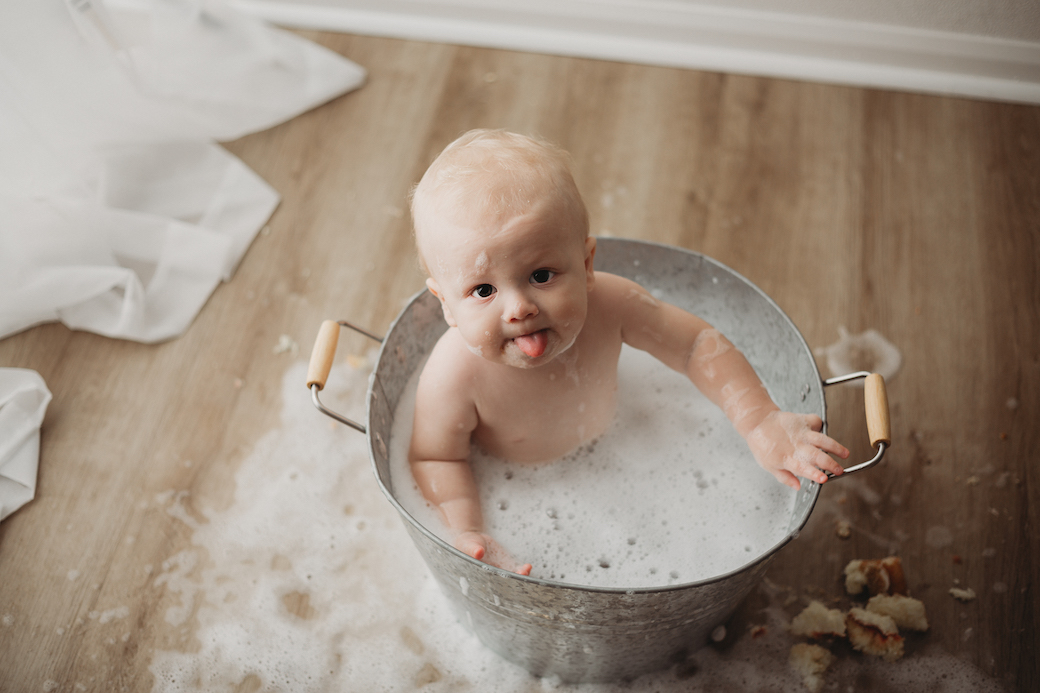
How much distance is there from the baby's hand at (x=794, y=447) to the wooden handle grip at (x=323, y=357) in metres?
0.47

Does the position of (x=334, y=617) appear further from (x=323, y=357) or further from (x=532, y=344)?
(x=532, y=344)

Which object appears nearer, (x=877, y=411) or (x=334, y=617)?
(x=877, y=411)

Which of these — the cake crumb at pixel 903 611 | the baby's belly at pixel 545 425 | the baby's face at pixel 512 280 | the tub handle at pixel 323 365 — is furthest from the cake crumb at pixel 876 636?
the tub handle at pixel 323 365

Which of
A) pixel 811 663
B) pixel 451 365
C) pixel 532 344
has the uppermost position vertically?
pixel 532 344

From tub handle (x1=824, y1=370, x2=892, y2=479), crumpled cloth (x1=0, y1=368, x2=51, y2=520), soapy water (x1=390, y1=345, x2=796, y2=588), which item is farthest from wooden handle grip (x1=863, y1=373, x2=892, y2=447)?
crumpled cloth (x1=0, y1=368, x2=51, y2=520)

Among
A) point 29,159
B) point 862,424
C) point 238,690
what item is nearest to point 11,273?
point 29,159

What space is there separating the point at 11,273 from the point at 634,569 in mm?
985

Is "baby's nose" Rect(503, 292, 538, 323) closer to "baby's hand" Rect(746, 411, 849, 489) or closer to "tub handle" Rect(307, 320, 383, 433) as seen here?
"tub handle" Rect(307, 320, 383, 433)

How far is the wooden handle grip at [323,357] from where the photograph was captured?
30.1 inches

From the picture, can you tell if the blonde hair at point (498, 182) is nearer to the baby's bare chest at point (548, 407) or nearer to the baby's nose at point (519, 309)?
the baby's nose at point (519, 309)

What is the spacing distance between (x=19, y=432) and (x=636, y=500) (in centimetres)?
87

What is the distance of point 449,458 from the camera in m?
0.88

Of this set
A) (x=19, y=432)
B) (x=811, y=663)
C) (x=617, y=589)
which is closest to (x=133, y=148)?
(x=19, y=432)

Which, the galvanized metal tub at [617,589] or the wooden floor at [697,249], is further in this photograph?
the wooden floor at [697,249]
